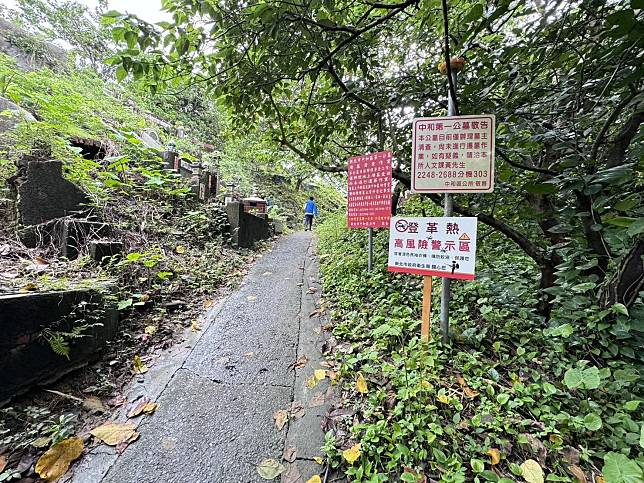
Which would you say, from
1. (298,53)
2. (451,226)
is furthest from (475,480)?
(298,53)

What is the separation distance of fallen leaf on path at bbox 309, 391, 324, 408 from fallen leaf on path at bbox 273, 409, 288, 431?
20 cm

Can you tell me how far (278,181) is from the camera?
55.0ft

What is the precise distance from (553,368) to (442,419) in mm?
931

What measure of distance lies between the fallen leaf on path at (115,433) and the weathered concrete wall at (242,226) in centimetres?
451

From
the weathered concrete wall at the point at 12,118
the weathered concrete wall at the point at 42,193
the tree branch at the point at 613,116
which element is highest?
the weathered concrete wall at the point at 12,118

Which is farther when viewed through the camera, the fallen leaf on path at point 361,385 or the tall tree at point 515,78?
the fallen leaf on path at point 361,385

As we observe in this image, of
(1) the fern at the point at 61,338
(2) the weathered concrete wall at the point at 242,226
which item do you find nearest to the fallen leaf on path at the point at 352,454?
(1) the fern at the point at 61,338

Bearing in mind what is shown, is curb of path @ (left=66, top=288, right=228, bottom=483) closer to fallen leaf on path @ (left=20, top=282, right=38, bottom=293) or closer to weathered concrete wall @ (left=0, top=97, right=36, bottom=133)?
fallen leaf on path @ (left=20, top=282, right=38, bottom=293)

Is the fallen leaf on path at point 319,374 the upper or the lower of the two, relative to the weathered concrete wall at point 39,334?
lower

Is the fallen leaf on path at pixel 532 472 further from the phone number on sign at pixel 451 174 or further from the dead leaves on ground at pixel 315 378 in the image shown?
the phone number on sign at pixel 451 174

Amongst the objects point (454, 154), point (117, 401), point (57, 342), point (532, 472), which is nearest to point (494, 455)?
point (532, 472)

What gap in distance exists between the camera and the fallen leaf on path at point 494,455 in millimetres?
1478

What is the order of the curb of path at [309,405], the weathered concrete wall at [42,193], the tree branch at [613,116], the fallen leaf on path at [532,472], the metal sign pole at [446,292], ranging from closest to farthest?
the fallen leaf on path at [532,472], the tree branch at [613,116], the curb of path at [309,405], the metal sign pole at [446,292], the weathered concrete wall at [42,193]

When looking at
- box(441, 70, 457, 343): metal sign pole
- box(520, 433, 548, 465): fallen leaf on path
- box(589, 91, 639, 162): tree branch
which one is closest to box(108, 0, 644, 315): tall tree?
box(589, 91, 639, 162): tree branch
